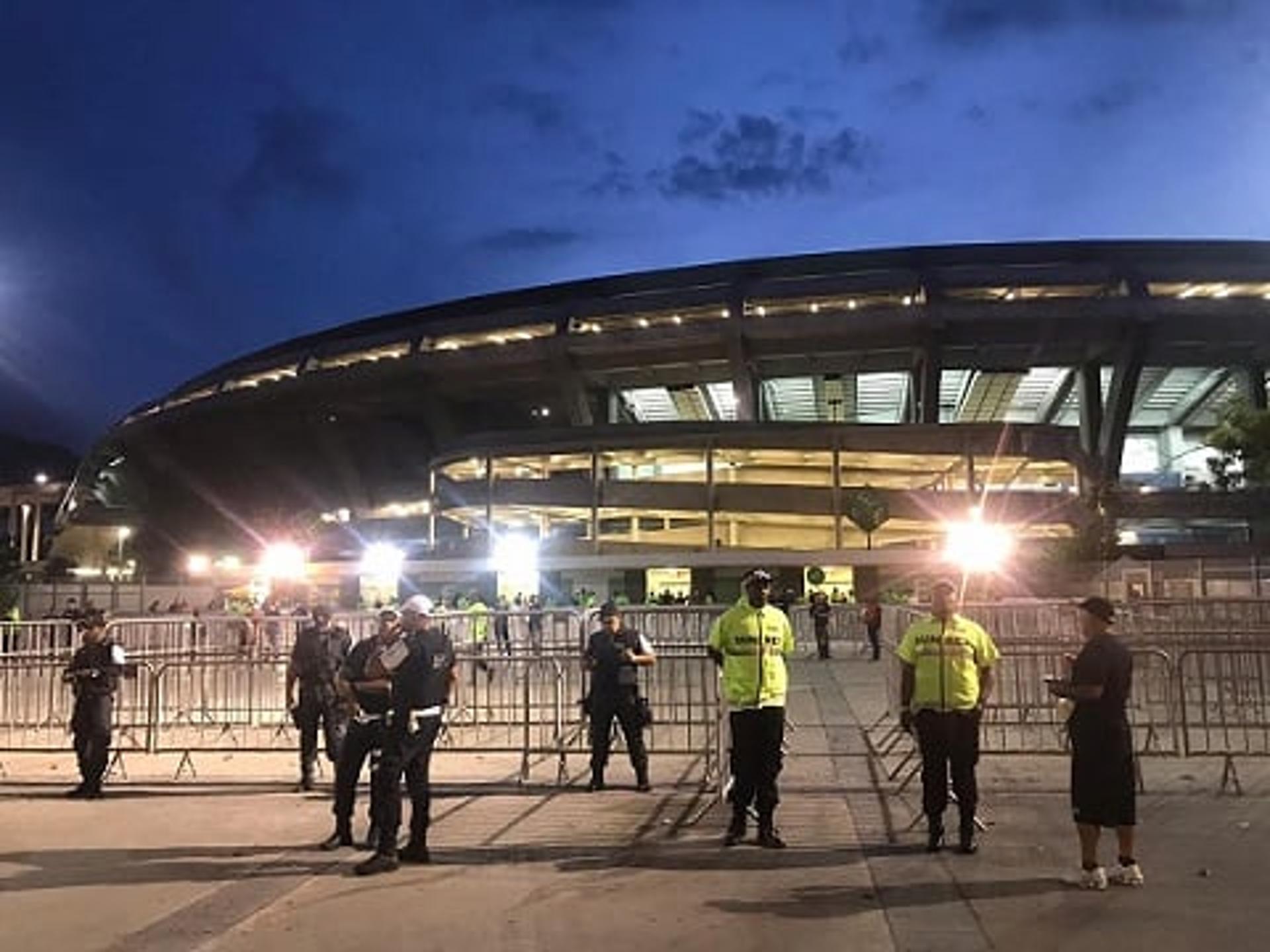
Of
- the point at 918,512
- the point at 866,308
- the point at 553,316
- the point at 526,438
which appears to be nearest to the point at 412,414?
the point at 553,316

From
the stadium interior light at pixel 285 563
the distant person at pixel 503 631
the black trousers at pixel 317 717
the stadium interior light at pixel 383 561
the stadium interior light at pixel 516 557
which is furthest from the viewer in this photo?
the stadium interior light at pixel 516 557

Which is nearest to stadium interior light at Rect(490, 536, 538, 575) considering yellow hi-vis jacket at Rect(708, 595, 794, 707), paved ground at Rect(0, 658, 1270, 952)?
paved ground at Rect(0, 658, 1270, 952)

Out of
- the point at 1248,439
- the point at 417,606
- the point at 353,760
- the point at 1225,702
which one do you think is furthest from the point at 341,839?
the point at 1248,439

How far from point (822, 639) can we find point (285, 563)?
3708cm

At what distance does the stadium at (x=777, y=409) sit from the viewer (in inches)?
2244

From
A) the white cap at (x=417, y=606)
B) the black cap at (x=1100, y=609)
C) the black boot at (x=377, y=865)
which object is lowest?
the black boot at (x=377, y=865)

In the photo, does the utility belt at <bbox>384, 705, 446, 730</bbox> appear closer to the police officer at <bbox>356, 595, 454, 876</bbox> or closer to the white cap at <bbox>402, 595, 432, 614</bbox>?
the police officer at <bbox>356, 595, 454, 876</bbox>

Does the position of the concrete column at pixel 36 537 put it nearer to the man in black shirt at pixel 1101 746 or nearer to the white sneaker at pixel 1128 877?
the man in black shirt at pixel 1101 746

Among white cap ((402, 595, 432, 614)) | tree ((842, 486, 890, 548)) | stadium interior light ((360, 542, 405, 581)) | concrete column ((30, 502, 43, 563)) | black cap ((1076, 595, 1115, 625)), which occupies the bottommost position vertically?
black cap ((1076, 595, 1115, 625))

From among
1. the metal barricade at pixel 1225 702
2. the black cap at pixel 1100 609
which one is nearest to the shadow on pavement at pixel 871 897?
the black cap at pixel 1100 609

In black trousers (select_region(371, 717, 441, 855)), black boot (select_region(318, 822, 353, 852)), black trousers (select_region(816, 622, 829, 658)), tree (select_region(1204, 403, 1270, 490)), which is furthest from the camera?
tree (select_region(1204, 403, 1270, 490))

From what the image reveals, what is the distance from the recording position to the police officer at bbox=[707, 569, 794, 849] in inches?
320

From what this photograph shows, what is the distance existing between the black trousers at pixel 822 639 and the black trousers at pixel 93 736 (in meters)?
18.4

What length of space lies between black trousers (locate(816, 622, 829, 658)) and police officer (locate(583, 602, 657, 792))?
654 inches
